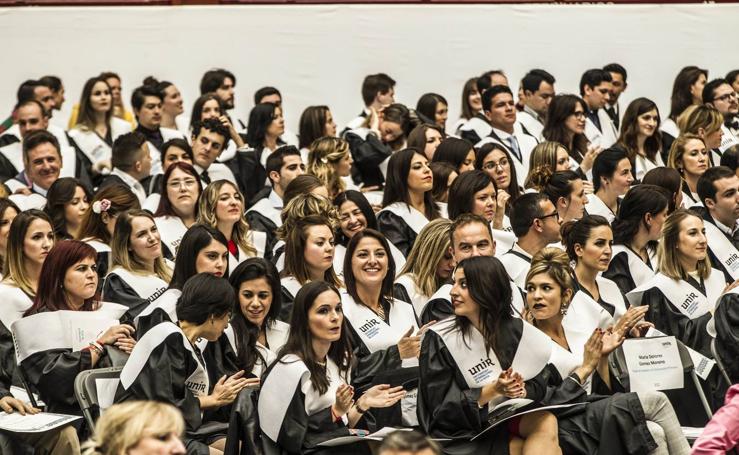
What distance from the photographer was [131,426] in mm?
4941

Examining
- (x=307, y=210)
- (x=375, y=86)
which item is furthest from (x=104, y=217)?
(x=375, y=86)

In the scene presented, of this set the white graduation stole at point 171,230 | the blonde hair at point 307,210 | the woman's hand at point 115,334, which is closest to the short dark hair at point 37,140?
the white graduation stole at point 171,230

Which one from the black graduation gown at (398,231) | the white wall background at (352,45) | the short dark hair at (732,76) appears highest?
the white wall background at (352,45)

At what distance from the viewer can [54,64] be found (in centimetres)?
1434

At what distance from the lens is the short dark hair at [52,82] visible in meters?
12.8

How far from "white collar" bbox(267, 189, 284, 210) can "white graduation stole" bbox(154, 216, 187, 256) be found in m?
1.04

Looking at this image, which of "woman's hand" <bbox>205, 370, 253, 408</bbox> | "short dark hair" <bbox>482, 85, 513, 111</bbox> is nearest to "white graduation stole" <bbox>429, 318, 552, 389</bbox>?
"woman's hand" <bbox>205, 370, 253, 408</bbox>

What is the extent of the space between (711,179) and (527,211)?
166 centimetres

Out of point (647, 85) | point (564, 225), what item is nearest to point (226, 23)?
point (647, 85)

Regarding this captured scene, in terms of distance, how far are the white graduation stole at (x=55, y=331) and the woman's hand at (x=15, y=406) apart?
23cm

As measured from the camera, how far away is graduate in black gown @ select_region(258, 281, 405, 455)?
6727 millimetres

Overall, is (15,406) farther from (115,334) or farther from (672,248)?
(672,248)

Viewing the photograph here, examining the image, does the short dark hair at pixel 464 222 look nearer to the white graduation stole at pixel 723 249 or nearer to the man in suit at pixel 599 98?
the white graduation stole at pixel 723 249

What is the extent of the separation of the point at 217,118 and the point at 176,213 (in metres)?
2.01
